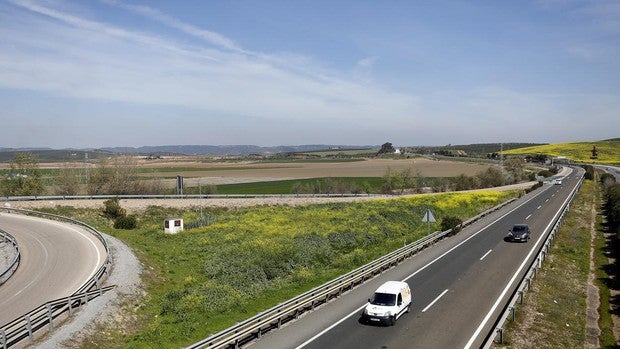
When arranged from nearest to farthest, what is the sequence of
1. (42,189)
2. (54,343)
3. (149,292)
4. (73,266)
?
(54,343) → (149,292) → (73,266) → (42,189)

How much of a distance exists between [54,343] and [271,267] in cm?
1492

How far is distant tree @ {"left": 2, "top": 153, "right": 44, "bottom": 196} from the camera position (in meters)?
76.9

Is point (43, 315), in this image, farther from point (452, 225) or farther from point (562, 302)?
point (452, 225)

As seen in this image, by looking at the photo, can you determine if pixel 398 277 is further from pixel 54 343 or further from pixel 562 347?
pixel 54 343

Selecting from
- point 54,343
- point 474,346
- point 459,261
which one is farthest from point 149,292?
point 459,261

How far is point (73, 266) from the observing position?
27484 millimetres

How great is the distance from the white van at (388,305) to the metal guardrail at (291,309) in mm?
2785

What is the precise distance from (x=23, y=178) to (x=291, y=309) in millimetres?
74954

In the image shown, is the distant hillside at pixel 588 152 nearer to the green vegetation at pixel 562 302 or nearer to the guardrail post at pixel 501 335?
the green vegetation at pixel 562 302

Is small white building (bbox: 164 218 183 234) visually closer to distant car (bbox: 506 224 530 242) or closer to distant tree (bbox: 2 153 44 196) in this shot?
distant car (bbox: 506 224 530 242)

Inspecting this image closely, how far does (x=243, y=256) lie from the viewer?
32562 mm

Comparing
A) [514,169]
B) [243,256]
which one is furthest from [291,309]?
[514,169]

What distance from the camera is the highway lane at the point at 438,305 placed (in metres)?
17.0

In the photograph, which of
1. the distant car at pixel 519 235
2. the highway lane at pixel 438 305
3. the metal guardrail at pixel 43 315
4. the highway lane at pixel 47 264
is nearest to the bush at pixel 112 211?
the highway lane at pixel 47 264
